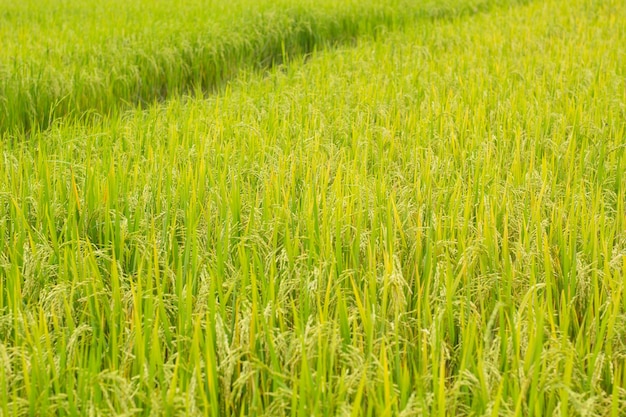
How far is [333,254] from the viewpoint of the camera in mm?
1711

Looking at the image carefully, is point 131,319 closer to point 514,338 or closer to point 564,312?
point 514,338

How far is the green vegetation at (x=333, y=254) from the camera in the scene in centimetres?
129

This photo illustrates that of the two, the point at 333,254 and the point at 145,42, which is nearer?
the point at 333,254

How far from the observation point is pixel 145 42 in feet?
17.8

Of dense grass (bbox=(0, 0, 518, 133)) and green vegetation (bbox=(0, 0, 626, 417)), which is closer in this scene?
green vegetation (bbox=(0, 0, 626, 417))

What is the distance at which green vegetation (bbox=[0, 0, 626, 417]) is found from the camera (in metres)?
1.29

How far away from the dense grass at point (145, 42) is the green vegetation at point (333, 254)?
0.16m

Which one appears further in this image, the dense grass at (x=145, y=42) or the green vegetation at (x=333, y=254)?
the dense grass at (x=145, y=42)

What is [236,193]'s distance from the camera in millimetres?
2135

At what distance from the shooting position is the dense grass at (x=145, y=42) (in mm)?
4340

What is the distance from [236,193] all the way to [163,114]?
1552 millimetres

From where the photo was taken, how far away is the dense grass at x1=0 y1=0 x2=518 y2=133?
434cm

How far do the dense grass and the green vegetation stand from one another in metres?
0.16

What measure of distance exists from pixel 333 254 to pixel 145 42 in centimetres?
419
